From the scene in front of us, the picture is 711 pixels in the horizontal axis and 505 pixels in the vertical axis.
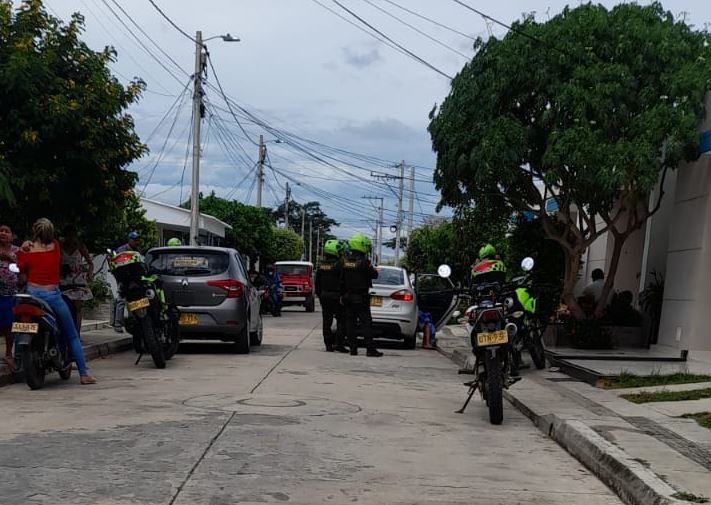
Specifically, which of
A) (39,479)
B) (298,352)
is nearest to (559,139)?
(298,352)

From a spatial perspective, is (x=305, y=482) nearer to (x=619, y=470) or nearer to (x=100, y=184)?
(x=619, y=470)

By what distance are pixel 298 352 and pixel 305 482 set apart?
8.83 metres

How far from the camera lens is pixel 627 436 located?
7.18 metres

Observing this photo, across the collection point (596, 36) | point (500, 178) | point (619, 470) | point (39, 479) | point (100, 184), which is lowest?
point (39, 479)

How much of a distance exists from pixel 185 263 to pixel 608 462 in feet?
27.8

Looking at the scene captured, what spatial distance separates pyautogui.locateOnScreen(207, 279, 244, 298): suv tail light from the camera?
13117mm

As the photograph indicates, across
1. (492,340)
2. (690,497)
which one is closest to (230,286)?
(492,340)

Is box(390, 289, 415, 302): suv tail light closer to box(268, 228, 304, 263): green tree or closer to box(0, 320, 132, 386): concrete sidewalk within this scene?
box(0, 320, 132, 386): concrete sidewalk

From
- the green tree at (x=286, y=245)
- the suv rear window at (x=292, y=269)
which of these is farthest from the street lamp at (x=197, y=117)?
the green tree at (x=286, y=245)

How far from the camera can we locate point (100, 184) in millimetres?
11977

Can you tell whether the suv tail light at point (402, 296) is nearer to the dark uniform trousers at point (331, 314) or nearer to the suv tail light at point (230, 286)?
the dark uniform trousers at point (331, 314)

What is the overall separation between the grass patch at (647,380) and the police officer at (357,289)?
4399mm

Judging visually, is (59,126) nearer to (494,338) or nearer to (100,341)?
(100,341)

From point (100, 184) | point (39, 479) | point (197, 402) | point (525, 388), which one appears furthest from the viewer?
point (100, 184)
